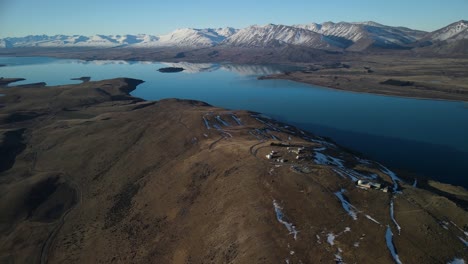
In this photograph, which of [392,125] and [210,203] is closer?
[210,203]

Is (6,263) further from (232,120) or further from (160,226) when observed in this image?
(232,120)

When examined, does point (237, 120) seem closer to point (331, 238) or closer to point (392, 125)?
point (392, 125)

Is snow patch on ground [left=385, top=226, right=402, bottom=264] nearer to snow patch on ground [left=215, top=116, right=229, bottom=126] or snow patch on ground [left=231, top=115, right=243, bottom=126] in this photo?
snow patch on ground [left=231, top=115, right=243, bottom=126]

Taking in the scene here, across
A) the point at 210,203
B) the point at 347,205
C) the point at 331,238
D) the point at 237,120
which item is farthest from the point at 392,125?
the point at 331,238

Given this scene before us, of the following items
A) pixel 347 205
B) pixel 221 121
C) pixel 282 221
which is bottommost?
pixel 221 121

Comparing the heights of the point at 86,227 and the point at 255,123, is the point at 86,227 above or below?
below

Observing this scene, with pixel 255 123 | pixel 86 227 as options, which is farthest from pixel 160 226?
pixel 255 123

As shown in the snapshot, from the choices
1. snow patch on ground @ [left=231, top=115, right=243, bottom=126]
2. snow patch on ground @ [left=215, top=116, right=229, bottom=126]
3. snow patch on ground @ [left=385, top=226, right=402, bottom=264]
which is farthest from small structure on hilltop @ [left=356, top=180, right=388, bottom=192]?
snow patch on ground @ [left=215, top=116, right=229, bottom=126]

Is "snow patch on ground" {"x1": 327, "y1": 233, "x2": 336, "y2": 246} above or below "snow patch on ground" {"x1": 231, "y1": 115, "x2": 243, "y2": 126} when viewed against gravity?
above
